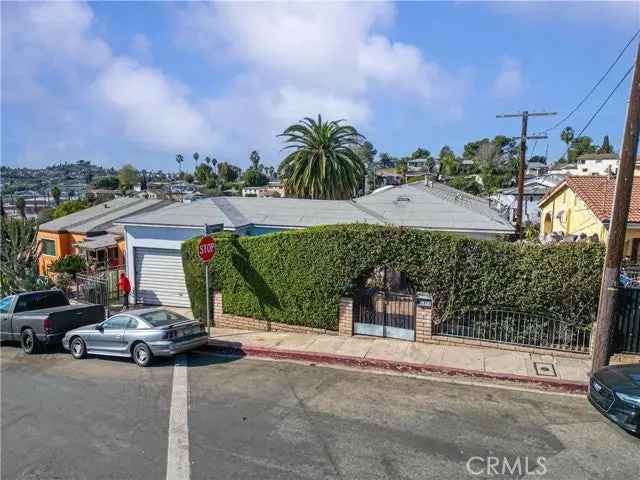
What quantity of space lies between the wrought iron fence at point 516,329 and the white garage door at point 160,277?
10.4 meters

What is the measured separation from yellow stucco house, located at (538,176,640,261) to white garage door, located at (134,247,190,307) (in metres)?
14.5

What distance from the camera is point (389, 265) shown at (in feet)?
43.2

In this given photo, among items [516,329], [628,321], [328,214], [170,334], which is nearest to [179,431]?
[170,334]

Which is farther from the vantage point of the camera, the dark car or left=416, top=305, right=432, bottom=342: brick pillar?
left=416, top=305, right=432, bottom=342: brick pillar

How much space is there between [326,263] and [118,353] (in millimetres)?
5707

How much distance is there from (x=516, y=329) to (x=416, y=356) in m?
2.44

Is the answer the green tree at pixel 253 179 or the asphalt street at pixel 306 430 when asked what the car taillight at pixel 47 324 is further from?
the green tree at pixel 253 179

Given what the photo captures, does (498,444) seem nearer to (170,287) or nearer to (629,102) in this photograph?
(629,102)

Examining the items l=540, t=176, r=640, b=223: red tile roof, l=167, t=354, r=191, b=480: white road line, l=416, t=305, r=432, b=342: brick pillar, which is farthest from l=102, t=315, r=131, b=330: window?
l=540, t=176, r=640, b=223: red tile roof

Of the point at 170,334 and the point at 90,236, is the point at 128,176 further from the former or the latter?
the point at 170,334

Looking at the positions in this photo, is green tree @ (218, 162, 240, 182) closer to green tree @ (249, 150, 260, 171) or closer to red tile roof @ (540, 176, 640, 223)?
green tree @ (249, 150, 260, 171)

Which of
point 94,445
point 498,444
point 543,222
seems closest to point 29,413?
point 94,445

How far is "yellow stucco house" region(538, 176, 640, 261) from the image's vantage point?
19609 millimetres

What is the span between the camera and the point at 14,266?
23.1 meters
